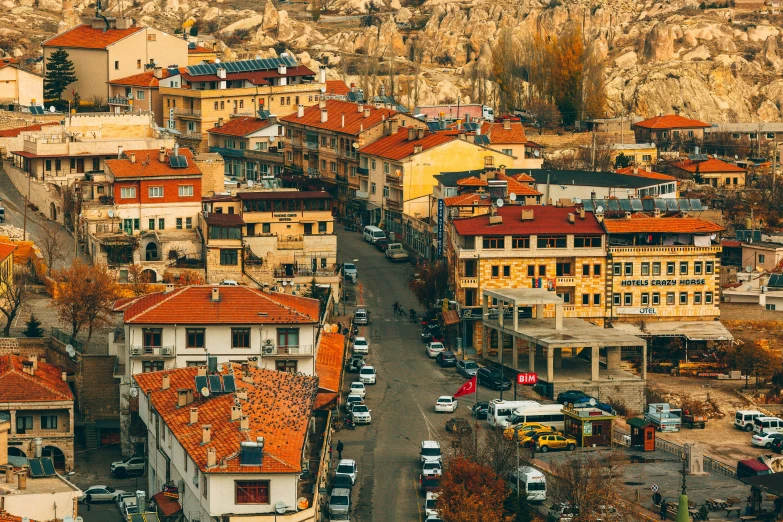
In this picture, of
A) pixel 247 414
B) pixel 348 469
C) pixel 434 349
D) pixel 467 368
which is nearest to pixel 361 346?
pixel 434 349

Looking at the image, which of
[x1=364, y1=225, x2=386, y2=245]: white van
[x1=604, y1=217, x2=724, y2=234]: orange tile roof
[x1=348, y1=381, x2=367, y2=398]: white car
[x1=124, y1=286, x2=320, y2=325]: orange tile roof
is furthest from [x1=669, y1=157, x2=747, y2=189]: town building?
[x1=124, y1=286, x2=320, y2=325]: orange tile roof

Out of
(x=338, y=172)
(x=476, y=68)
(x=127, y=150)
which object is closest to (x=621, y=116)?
(x=476, y=68)

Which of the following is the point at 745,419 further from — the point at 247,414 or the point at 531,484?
the point at 247,414

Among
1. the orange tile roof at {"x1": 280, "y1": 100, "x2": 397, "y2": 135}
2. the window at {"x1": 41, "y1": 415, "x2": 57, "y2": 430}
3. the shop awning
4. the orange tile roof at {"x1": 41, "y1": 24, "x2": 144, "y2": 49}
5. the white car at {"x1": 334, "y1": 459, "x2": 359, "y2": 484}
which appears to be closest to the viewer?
the white car at {"x1": 334, "y1": 459, "x2": 359, "y2": 484}

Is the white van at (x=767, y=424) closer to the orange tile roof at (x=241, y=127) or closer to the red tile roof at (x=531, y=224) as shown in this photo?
the red tile roof at (x=531, y=224)

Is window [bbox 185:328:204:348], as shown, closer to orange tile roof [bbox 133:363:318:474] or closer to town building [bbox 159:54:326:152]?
orange tile roof [bbox 133:363:318:474]

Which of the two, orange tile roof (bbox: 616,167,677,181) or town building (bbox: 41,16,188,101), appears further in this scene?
town building (bbox: 41,16,188,101)

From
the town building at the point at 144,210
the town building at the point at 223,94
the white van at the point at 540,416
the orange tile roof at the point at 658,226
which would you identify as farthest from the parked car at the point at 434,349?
the town building at the point at 223,94
